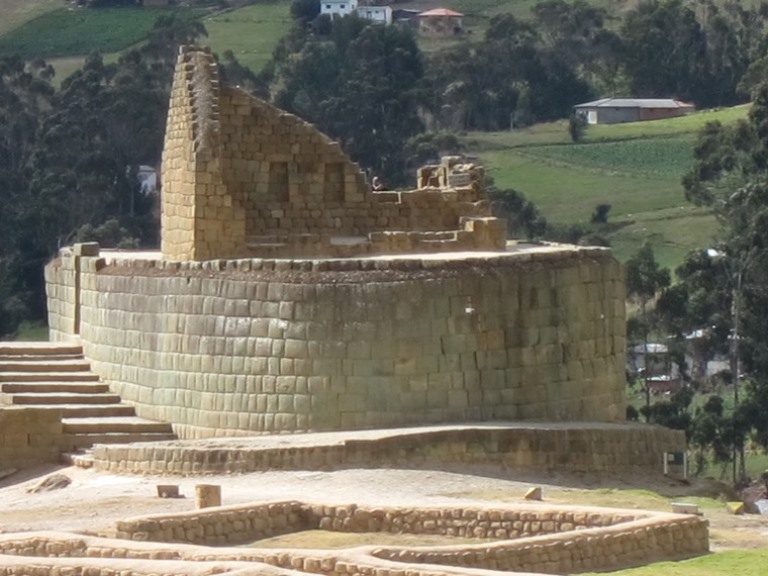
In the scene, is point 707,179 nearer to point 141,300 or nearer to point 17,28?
point 141,300

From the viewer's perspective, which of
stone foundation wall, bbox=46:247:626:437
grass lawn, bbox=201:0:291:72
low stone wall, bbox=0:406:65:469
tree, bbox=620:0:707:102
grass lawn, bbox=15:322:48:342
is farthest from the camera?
grass lawn, bbox=201:0:291:72

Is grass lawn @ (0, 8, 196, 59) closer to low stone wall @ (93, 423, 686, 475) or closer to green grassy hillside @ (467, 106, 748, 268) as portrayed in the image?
green grassy hillside @ (467, 106, 748, 268)

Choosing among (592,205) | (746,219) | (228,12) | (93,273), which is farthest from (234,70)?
(93,273)

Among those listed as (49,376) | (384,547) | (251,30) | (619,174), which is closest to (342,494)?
(384,547)

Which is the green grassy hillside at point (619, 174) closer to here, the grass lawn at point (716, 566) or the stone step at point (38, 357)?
the stone step at point (38, 357)

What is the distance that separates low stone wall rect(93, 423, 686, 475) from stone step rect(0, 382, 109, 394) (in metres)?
2.81

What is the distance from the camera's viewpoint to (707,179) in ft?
245

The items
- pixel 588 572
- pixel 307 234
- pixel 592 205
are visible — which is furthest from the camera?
pixel 592 205

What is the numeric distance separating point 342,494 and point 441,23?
8541 centimetres

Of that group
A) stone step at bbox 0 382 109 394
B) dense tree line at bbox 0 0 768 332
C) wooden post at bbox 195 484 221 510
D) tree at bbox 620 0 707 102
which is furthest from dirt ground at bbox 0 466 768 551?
tree at bbox 620 0 707 102

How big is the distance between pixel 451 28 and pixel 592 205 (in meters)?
36.1

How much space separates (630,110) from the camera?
103000 millimetres

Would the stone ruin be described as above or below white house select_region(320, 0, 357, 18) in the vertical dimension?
below

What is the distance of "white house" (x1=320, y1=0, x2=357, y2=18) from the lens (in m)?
116
